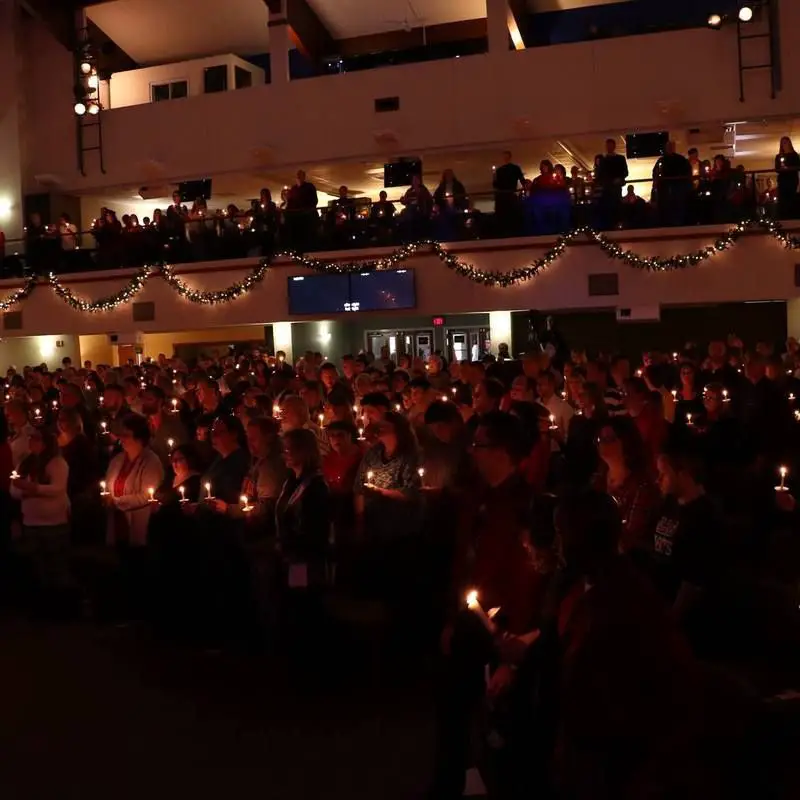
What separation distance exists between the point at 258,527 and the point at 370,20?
20.4m

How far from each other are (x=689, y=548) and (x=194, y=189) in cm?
2317

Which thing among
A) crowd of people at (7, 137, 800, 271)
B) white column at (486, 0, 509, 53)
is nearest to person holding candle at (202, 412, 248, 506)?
crowd of people at (7, 137, 800, 271)

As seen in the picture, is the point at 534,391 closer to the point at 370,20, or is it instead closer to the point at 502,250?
the point at 502,250

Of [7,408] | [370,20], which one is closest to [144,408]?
[7,408]

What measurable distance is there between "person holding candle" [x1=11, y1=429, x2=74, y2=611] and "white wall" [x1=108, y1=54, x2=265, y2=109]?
19.0 metres

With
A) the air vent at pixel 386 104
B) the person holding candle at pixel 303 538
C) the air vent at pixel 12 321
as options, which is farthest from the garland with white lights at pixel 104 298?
the person holding candle at pixel 303 538

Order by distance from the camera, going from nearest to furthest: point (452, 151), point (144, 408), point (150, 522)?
point (150, 522), point (144, 408), point (452, 151)

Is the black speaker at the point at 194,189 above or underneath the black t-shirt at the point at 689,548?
above

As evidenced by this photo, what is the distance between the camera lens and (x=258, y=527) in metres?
7.09

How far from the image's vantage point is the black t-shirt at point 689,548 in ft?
15.3

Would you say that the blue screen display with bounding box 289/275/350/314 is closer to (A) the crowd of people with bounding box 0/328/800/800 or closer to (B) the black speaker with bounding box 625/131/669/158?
(B) the black speaker with bounding box 625/131/669/158

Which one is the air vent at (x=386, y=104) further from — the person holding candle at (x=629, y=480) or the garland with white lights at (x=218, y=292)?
the person holding candle at (x=629, y=480)

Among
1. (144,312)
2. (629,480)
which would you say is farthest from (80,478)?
(144,312)

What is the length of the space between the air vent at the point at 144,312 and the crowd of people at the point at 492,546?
34.8ft
